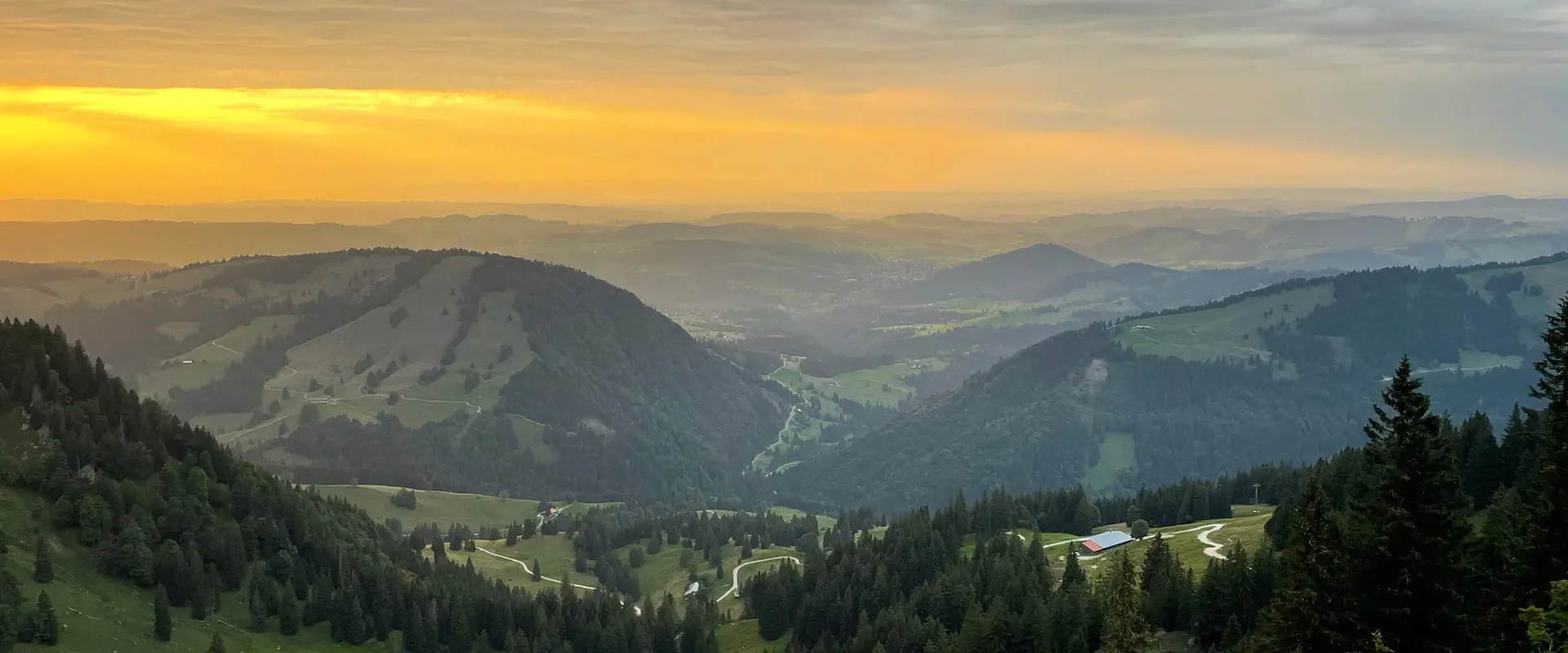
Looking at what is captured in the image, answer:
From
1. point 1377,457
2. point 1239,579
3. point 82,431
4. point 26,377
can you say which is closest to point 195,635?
point 82,431

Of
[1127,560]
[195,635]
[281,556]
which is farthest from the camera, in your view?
[281,556]

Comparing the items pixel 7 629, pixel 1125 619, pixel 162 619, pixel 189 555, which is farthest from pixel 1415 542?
pixel 189 555

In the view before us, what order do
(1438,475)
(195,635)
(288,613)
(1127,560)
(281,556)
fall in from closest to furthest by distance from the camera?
(1438,475) < (1127,560) < (195,635) < (288,613) < (281,556)

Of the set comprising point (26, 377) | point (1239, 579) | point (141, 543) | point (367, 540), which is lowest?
point (367, 540)

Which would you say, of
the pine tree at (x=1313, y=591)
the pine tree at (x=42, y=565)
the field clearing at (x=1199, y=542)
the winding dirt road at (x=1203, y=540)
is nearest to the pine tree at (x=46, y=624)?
the pine tree at (x=42, y=565)

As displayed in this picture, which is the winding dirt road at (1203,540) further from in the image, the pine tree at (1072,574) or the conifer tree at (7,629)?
the conifer tree at (7,629)

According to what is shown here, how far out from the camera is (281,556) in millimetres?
153375

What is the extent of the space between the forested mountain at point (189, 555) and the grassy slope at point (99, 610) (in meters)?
0.25

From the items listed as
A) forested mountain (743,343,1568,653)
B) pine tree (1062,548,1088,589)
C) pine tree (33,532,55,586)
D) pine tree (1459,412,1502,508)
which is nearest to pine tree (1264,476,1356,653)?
forested mountain (743,343,1568,653)

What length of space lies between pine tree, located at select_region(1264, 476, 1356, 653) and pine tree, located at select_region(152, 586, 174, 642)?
414 ft

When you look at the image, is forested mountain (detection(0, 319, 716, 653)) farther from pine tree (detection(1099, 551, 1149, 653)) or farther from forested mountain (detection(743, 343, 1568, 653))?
pine tree (detection(1099, 551, 1149, 653))

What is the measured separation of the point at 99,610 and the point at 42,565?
770cm

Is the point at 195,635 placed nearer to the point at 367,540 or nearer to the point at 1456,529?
the point at 367,540

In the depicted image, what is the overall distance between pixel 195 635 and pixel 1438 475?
134 m
